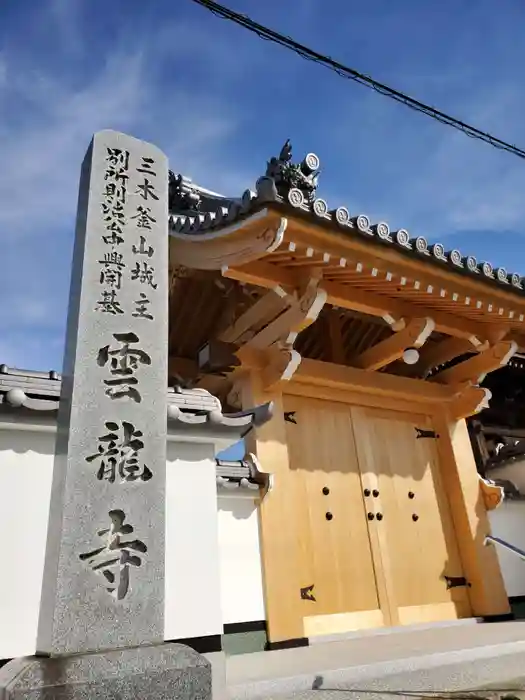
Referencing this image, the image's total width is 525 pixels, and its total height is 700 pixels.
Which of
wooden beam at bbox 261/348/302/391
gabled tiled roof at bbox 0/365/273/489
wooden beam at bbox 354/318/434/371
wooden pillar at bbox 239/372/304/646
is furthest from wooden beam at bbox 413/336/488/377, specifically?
gabled tiled roof at bbox 0/365/273/489

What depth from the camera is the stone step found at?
313 centimetres

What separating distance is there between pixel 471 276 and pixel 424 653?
12.7 feet

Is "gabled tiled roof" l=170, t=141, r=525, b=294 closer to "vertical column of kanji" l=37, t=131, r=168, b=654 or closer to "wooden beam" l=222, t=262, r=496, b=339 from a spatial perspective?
"wooden beam" l=222, t=262, r=496, b=339

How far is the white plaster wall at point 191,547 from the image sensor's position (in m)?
4.02

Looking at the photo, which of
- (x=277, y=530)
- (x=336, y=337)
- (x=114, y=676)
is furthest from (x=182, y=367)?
(x=114, y=676)

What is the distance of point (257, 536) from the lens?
199 inches

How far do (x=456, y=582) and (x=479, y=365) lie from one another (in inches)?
107

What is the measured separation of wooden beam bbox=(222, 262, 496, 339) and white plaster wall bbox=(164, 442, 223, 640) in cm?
181

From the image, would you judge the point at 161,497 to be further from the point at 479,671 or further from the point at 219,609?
the point at 479,671

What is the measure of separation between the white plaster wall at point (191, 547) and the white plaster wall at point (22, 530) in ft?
3.10

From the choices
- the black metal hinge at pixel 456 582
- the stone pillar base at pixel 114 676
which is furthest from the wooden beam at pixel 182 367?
the stone pillar base at pixel 114 676

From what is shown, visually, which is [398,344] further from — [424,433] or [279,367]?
[279,367]

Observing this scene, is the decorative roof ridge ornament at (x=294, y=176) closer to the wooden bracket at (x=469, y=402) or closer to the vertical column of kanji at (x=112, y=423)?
the vertical column of kanji at (x=112, y=423)

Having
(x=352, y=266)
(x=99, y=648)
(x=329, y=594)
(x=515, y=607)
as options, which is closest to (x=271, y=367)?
(x=352, y=266)
